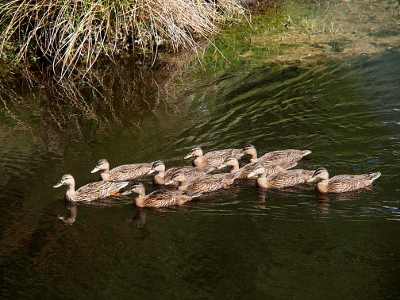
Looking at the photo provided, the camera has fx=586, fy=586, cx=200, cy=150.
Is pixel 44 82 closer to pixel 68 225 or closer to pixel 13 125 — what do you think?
pixel 13 125

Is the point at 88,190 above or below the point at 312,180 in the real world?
above

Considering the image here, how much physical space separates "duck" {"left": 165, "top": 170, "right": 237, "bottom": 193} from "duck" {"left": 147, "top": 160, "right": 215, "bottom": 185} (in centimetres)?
16

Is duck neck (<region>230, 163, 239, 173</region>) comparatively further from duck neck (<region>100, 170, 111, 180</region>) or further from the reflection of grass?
the reflection of grass

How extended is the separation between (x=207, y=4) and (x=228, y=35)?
39.6 inches

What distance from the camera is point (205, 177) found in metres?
8.52

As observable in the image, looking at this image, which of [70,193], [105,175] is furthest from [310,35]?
[70,193]

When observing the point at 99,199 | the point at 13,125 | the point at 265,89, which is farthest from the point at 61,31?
the point at 99,199

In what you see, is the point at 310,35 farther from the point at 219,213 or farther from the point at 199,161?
the point at 219,213

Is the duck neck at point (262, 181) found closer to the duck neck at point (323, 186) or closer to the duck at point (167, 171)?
the duck neck at point (323, 186)

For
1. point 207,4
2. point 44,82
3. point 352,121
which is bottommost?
point 352,121

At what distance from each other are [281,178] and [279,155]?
73 centimetres

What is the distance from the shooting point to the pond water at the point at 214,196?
6.01m

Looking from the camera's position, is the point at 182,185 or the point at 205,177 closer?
the point at 182,185

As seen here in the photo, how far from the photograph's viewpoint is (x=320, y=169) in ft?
26.1
